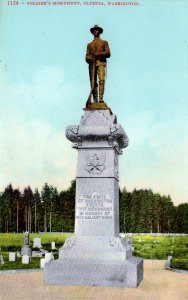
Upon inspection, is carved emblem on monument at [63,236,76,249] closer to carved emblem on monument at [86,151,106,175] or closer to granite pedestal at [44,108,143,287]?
granite pedestal at [44,108,143,287]

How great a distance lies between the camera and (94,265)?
418 inches

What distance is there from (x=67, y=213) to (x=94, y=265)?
6724cm

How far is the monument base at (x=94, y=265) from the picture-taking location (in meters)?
10.4

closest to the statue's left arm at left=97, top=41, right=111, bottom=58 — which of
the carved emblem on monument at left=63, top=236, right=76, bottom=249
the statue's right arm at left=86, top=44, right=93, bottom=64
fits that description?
the statue's right arm at left=86, top=44, right=93, bottom=64

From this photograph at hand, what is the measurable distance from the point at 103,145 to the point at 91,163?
0.61 metres

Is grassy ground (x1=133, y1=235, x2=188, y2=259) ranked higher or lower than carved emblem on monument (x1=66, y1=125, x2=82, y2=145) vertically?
lower

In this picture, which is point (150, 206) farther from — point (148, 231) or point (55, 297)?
point (55, 297)

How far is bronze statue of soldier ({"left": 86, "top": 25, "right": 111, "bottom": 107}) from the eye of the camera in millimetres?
12492

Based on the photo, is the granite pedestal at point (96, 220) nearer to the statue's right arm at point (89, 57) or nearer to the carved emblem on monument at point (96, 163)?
the carved emblem on monument at point (96, 163)

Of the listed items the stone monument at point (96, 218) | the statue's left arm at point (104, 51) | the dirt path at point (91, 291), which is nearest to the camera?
the dirt path at point (91, 291)

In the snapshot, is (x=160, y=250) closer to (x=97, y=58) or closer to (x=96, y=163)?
(x=96, y=163)

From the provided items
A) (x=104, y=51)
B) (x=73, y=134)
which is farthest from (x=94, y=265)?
(x=104, y=51)

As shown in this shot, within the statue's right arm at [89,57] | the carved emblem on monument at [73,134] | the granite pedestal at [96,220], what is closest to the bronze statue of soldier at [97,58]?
the statue's right arm at [89,57]

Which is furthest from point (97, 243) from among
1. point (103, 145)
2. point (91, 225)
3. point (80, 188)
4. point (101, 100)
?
point (101, 100)
